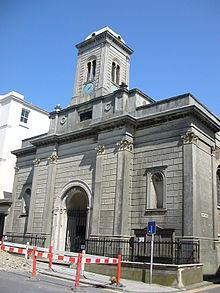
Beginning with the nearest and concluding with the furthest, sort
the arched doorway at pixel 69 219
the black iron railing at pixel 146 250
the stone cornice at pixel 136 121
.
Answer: the black iron railing at pixel 146 250 < the stone cornice at pixel 136 121 < the arched doorway at pixel 69 219

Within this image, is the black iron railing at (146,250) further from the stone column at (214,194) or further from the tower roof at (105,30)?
the tower roof at (105,30)

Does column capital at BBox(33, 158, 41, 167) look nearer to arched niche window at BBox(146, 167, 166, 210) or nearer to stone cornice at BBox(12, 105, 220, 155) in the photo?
stone cornice at BBox(12, 105, 220, 155)

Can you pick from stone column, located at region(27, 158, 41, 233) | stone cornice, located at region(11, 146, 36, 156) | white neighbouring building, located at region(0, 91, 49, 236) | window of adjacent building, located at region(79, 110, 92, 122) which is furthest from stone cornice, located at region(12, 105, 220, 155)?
white neighbouring building, located at region(0, 91, 49, 236)

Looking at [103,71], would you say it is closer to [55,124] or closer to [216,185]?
[55,124]

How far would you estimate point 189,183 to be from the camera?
688 inches

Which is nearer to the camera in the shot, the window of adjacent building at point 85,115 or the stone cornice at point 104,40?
the window of adjacent building at point 85,115

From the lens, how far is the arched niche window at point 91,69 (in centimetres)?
2688

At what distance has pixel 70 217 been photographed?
933 inches


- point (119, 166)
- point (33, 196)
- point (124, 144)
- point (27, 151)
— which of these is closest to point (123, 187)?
point (119, 166)

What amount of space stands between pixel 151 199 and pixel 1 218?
18.1m

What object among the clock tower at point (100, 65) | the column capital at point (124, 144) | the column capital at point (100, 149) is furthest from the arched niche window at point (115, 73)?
the column capital at point (124, 144)

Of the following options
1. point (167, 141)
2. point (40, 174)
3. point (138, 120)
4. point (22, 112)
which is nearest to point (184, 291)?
point (167, 141)

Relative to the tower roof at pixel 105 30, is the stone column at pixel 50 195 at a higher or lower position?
lower

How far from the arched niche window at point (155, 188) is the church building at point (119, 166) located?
6 cm
